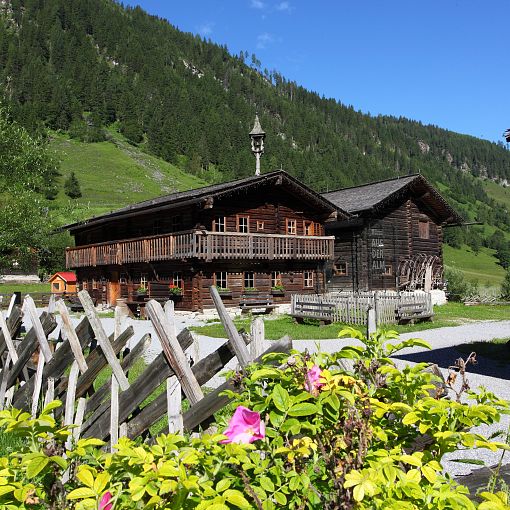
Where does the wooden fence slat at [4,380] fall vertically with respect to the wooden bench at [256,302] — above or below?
above

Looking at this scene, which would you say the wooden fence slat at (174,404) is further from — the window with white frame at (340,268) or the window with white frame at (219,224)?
the window with white frame at (340,268)

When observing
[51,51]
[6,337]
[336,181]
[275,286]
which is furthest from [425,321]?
[51,51]

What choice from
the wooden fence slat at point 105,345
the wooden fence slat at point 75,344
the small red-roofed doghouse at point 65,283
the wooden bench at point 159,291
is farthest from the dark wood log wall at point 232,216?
the wooden fence slat at point 105,345

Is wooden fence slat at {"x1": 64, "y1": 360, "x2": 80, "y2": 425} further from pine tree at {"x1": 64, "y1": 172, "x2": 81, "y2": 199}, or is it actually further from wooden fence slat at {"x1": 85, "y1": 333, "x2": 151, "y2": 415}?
pine tree at {"x1": 64, "y1": 172, "x2": 81, "y2": 199}

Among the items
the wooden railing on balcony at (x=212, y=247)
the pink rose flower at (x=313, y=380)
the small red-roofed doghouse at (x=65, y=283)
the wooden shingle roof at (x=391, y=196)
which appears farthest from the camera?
the small red-roofed doghouse at (x=65, y=283)

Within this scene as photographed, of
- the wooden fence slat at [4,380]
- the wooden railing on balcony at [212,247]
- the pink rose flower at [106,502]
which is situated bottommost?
the wooden fence slat at [4,380]

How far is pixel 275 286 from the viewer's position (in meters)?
27.5

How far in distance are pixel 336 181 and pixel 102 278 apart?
122 metres

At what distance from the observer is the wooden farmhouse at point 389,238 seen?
32875 millimetres

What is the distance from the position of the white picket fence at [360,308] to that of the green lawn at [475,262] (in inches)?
3462

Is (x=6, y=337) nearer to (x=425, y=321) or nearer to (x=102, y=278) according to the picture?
(x=425, y=321)

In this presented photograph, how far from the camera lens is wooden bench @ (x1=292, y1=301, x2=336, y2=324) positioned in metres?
20.2

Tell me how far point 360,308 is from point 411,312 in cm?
280

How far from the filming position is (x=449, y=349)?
14.2m
